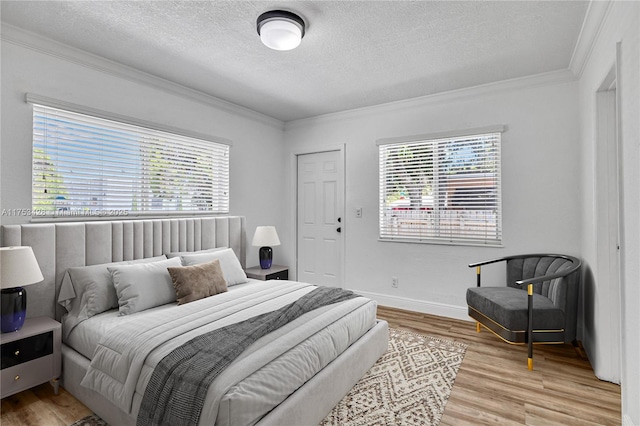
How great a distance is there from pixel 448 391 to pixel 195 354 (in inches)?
69.5

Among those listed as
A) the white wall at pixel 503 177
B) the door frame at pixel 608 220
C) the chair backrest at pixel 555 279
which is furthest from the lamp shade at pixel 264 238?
the door frame at pixel 608 220

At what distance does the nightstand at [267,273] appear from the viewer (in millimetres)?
4046

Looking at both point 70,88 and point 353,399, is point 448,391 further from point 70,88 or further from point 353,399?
point 70,88

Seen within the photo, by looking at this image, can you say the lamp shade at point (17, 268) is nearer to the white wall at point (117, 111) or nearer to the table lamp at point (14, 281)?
the table lamp at point (14, 281)

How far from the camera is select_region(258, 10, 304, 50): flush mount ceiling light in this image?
7.42ft

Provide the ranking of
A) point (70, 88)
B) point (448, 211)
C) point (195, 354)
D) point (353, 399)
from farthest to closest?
point (448, 211)
point (70, 88)
point (353, 399)
point (195, 354)

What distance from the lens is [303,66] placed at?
10.3ft

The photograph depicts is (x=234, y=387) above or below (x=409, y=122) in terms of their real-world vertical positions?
below

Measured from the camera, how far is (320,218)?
4.92 meters

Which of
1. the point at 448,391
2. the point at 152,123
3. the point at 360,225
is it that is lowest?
the point at 448,391

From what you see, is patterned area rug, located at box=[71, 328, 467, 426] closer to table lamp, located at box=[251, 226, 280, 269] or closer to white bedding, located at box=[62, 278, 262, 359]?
white bedding, located at box=[62, 278, 262, 359]

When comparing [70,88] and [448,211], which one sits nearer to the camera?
[70,88]

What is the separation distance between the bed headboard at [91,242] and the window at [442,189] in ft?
7.59

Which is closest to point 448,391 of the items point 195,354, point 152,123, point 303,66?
point 195,354
